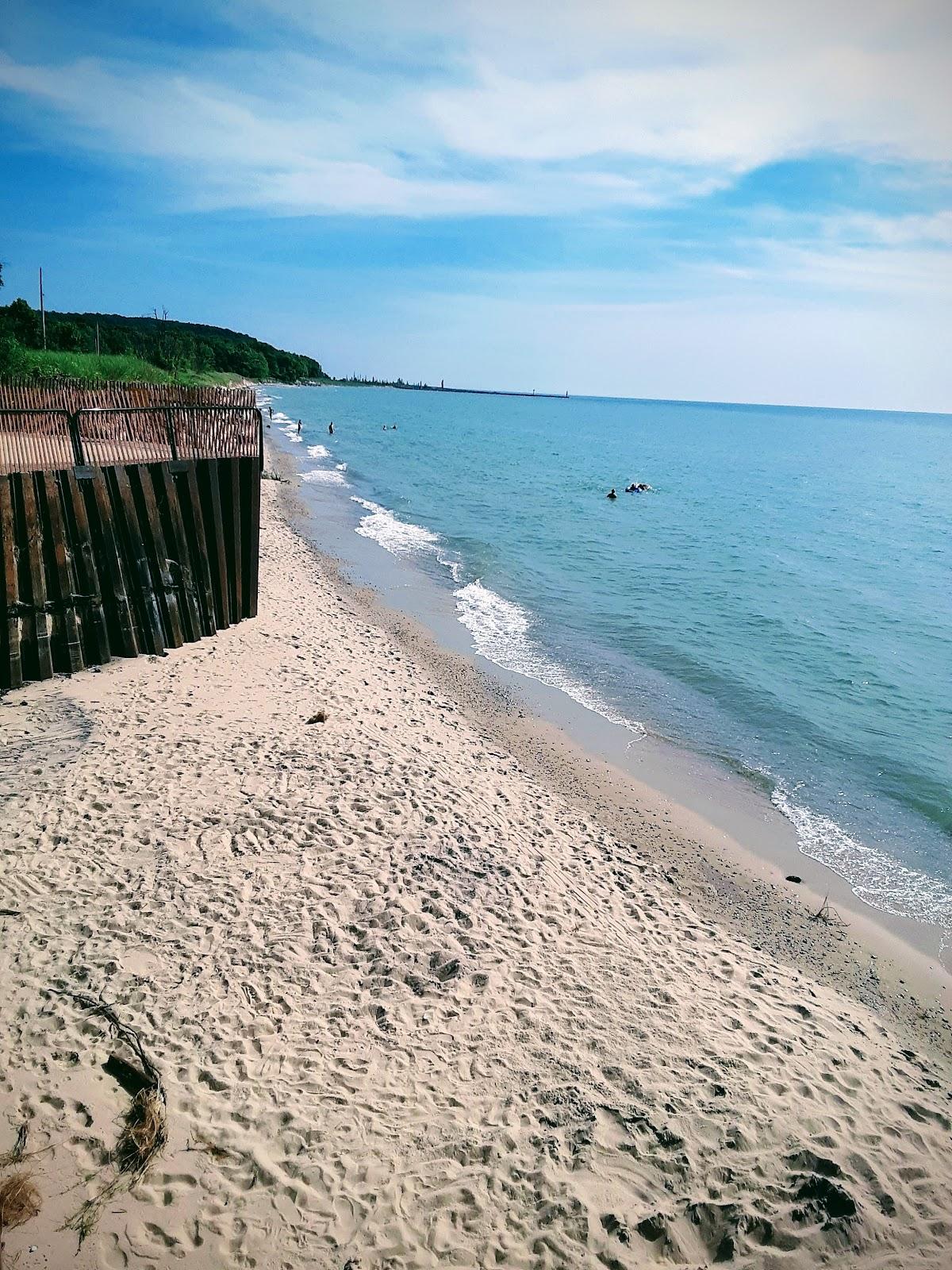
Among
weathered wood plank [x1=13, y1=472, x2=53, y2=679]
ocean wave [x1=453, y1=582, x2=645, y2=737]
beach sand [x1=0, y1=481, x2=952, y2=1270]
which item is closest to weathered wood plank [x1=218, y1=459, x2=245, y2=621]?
weathered wood plank [x1=13, y1=472, x2=53, y2=679]

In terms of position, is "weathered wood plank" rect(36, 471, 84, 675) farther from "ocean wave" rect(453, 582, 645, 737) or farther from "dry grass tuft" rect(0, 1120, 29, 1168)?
"ocean wave" rect(453, 582, 645, 737)

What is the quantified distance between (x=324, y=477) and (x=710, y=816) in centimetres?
3148

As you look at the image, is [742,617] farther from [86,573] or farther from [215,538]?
[86,573]

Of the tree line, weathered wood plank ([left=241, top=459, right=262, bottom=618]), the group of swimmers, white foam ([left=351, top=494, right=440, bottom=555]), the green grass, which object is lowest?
white foam ([left=351, top=494, right=440, bottom=555])

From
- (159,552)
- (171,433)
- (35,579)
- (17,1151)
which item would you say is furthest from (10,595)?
(171,433)

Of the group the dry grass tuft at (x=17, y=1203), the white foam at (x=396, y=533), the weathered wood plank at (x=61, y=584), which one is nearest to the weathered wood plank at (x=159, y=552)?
the weathered wood plank at (x=61, y=584)

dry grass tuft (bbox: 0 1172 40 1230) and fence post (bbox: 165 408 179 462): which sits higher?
fence post (bbox: 165 408 179 462)

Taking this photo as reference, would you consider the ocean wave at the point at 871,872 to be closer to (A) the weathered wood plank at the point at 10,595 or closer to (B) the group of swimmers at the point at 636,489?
(A) the weathered wood plank at the point at 10,595

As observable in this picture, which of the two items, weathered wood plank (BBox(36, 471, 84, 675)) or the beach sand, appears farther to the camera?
weathered wood plank (BBox(36, 471, 84, 675))

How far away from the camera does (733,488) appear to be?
170 feet

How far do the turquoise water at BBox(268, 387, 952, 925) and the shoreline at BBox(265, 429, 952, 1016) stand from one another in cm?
42

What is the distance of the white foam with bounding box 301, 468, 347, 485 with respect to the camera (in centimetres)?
3541

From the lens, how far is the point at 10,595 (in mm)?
8578

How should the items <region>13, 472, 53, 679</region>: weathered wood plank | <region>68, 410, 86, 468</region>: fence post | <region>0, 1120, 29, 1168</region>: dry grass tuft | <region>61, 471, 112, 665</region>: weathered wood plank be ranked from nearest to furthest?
<region>0, 1120, 29, 1168</region>: dry grass tuft
<region>13, 472, 53, 679</region>: weathered wood plank
<region>61, 471, 112, 665</region>: weathered wood plank
<region>68, 410, 86, 468</region>: fence post
